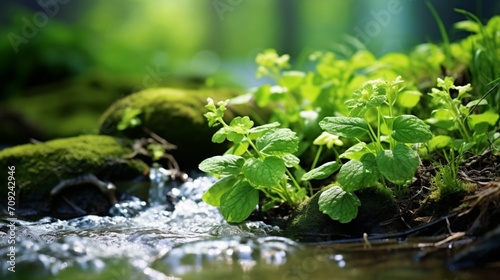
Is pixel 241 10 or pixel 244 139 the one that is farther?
pixel 241 10

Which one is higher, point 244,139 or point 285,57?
point 285,57

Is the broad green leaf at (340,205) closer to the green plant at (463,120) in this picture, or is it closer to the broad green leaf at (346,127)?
the broad green leaf at (346,127)

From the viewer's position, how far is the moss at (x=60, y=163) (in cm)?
344

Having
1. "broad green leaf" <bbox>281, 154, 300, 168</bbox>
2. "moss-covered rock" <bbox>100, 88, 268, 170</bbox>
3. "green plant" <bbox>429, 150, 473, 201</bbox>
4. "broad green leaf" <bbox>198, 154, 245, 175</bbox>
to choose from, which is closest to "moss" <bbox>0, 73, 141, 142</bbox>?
"moss-covered rock" <bbox>100, 88, 268, 170</bbox>

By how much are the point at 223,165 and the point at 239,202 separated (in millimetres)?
181

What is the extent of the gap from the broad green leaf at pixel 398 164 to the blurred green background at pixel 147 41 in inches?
65.2

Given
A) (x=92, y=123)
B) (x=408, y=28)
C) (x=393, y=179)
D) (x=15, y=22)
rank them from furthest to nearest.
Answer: (x=408, y=28), (x=15, y=22), (x=92, y=123), (x=393, y=179)

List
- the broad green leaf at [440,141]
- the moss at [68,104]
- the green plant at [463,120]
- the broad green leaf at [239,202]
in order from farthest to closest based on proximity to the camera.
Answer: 1. the moss at [68,104]
2. the broad green leaf at [440,141]
3. the green plant at [463,120]
4. the broad green leaf at [239,202]

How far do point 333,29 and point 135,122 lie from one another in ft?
24.7

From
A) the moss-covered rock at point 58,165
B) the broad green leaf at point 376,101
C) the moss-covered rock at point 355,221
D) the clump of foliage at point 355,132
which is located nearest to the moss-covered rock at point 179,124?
the moss-covered rock at point 58,165

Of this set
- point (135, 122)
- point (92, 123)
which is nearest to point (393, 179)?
Result: point (135, 122)

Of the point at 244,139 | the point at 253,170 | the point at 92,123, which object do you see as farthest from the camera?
the point at 92,123

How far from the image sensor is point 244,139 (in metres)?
2.57

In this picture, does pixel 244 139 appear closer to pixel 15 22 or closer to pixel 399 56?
pixel 399 56
